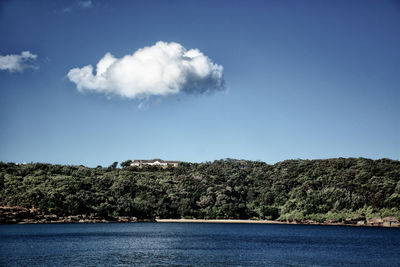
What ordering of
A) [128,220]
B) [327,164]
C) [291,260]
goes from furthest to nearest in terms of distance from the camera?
[327,164], [128,220], [291,260]

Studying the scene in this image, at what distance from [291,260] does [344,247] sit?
17.7 m

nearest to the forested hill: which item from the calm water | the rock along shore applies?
the rock along shore

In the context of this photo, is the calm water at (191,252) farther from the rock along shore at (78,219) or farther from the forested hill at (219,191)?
the forested hill at (219,191)

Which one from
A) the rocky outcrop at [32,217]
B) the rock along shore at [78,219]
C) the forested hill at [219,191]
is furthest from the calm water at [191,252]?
the forested hill at [219,191]

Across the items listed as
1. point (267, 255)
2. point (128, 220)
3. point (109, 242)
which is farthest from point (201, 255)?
point (128, 220)

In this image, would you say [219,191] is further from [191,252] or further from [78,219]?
[191,252]

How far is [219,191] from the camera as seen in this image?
139875 mm

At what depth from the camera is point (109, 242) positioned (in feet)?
220

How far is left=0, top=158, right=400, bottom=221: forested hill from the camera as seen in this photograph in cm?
11831

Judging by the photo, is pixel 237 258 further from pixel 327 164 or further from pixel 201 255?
pixel 327 164

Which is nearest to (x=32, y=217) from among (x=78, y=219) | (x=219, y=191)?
(x=78, y=219)

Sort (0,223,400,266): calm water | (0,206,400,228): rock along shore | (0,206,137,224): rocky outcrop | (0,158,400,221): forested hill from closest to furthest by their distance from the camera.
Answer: (0,223,400,266): calm water, (0,206,137,224): rocky outcrop, (0,206,400,228): rock along shore, (0,158,400,221): forested hill

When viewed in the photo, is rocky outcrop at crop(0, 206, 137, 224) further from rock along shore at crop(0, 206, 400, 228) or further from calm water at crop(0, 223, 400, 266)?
calm water at crop(0, 223, 400, 266)

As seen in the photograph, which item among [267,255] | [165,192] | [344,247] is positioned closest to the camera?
[267,255]
